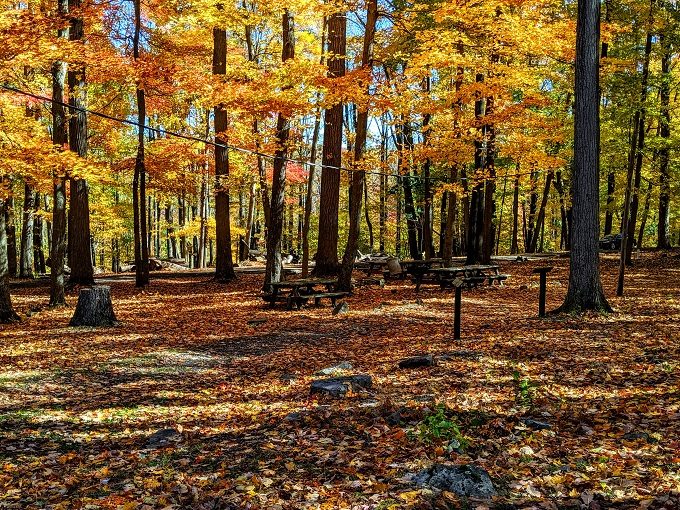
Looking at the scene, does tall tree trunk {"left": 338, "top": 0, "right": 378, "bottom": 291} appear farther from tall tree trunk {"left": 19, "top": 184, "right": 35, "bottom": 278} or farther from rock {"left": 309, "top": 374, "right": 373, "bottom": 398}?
tall tree trunk {"left": 19, "top": 184, "right": 35, "bottom": 278}

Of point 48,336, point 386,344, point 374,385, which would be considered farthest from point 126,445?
point 48,336

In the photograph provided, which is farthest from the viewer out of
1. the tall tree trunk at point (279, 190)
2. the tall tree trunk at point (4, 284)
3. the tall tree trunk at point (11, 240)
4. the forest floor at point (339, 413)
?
the tall tree trunk at point (11, 240)

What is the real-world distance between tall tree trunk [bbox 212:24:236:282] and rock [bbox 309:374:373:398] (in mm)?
10971

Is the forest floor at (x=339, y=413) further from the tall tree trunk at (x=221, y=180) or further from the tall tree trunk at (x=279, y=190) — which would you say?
the tall tree trunk at (x=221, y=180)

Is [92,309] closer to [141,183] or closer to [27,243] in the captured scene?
[141,183]

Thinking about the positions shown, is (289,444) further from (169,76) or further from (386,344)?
(169,76)

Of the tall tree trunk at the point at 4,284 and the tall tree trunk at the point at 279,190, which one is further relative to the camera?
the tall tree trunk at the point at 279,190

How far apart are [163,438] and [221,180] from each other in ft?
41.6

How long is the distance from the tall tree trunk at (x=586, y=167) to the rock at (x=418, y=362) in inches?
155

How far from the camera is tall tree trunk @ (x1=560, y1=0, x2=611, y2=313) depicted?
9.45 metres

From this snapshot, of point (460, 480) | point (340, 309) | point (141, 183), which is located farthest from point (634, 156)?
point (141, 183)

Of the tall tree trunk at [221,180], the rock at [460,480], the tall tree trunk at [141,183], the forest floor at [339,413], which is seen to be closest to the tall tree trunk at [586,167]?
the forest floor at [339,413]

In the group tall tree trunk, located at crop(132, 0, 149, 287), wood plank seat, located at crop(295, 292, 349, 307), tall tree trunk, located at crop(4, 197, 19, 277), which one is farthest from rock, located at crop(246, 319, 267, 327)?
tall tree trunk, located at crop(4, 197, 19, 277)

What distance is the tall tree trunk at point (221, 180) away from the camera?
16844 millimetres
